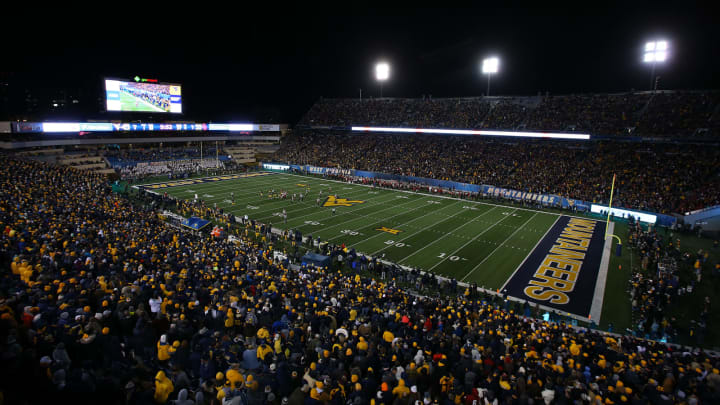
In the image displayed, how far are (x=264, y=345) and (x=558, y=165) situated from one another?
37.4 metres

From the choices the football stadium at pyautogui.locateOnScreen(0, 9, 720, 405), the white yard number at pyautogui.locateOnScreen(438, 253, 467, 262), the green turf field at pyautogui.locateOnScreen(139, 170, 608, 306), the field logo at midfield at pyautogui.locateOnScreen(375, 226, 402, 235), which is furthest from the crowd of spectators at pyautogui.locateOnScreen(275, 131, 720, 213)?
the white yard number at pyautogui.locateOnScreen(438, 253, 467, 262)

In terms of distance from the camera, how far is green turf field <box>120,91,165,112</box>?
46.7 meters

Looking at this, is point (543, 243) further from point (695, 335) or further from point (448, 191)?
point (448, 191)

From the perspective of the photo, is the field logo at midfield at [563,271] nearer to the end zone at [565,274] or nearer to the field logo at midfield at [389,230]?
the end zone at [565,274]

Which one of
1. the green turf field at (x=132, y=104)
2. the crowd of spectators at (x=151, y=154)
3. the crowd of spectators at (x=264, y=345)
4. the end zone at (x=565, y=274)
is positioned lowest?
the end zone at (x=565, y=274)

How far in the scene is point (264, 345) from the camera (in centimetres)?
729

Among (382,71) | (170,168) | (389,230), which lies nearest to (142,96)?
(170,168)

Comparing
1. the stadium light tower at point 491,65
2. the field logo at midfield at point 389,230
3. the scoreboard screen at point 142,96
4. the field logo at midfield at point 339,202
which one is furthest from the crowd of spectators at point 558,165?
the scoreboard screen at point 142,96

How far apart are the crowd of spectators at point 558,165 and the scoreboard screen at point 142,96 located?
18.9m

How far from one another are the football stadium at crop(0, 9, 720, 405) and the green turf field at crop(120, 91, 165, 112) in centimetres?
34

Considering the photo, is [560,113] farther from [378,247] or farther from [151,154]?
[151,154]

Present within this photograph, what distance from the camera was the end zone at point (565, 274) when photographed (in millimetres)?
15047

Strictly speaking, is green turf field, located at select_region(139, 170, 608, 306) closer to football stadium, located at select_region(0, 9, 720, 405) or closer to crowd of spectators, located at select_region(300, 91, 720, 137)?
football stadium, located at select_region(0, 9, 720, 405)

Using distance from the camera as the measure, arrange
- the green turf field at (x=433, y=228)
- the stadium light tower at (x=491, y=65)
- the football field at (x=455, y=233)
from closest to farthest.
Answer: the football field at (x=455, y=233) < the green turf field at (x=433, y=228) < the stadium light tower at (x=491, y=65)
